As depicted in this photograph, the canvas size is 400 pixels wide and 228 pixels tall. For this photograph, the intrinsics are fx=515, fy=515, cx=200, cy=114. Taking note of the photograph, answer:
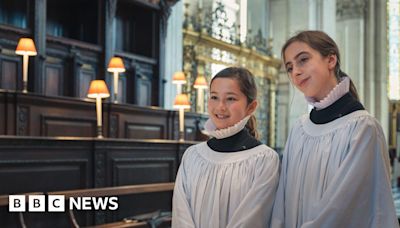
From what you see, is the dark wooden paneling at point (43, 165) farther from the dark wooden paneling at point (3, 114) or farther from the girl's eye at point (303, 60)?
the girl's eye at point (303, 60)

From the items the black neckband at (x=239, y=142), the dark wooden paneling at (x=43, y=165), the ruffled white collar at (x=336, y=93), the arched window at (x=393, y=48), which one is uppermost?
the arched window at (x=393, y=48)

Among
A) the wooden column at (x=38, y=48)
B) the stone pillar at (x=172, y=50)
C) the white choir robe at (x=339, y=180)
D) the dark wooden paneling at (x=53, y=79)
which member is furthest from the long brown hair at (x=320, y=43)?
the stone pillar at (x=172, y=50)

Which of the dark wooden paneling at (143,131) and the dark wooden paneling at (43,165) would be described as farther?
the dark wooden paneling at (143,131)

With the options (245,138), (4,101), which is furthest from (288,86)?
(245,138)

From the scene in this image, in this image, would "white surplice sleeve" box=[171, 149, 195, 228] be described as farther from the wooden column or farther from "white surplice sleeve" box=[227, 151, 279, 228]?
the wooden column

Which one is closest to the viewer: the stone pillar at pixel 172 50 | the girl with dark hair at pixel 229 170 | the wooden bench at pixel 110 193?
the girl with dark hair at pixel 229 170

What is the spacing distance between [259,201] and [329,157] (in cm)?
34

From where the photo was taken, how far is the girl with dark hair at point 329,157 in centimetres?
184

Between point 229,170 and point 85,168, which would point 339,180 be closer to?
point 229,170

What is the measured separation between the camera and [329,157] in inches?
77.3

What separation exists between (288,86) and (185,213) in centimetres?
1201

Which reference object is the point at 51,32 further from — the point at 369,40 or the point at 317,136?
the point at 369,40

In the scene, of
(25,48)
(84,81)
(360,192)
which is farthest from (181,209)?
(84,81)

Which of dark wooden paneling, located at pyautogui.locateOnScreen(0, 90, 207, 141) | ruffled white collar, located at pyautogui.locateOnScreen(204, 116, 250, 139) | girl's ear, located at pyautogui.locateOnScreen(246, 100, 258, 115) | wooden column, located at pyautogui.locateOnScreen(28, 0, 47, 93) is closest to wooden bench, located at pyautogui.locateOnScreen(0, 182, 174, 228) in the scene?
dark wooden paneling, located at pyautogui.locateOnScreen(0, 90, 207, 141)
